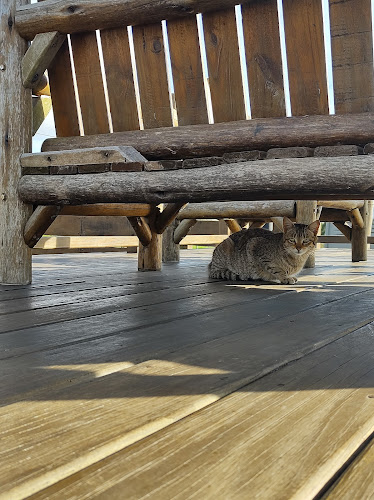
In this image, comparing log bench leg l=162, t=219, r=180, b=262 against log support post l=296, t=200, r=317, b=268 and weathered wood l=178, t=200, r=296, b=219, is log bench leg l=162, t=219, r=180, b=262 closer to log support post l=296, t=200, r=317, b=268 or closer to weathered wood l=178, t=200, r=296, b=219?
weathered wood l=178, t=200, r=296, b=219

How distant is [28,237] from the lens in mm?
3490

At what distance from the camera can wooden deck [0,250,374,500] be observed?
0.84 m

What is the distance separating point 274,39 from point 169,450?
245 centimetres

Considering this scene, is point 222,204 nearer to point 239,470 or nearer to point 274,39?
point 274,39

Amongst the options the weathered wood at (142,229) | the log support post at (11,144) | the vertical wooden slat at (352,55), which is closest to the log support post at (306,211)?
the weathered wood at (142,229)

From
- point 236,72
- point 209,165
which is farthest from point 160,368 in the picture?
point 236,72

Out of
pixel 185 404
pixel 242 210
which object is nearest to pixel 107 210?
pixel 242 210

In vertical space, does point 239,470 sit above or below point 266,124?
below

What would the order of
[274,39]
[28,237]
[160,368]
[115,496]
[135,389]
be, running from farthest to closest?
[28,237] < [274,39] < [160,368] < [135,389] < [115,496]

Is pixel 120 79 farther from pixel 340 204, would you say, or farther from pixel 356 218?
pixel 356 218

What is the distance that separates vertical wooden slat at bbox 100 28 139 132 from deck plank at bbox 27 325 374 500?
2.33 m

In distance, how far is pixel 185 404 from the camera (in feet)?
3.84

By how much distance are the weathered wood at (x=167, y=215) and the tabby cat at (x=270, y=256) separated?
1.75 feet

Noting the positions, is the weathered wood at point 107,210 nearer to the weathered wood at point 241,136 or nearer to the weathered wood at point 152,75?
the weathered wood at point 241,136
